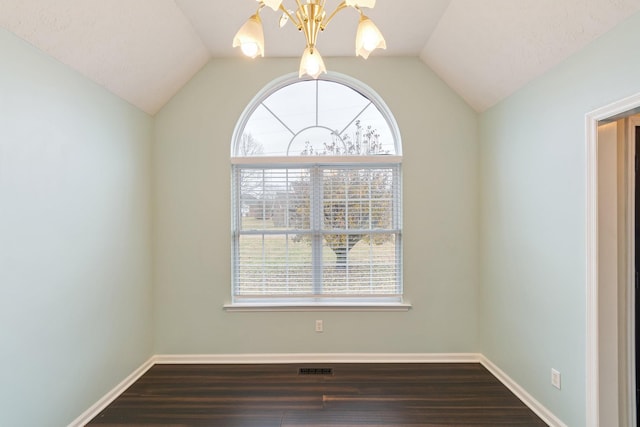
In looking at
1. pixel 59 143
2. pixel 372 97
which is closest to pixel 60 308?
pixel 59 143

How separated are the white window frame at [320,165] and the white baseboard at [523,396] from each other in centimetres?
84

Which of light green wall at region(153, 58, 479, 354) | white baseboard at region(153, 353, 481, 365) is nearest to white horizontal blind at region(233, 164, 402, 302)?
light green wall at region(153, 58, 479, 354)

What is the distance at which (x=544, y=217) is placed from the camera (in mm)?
2154

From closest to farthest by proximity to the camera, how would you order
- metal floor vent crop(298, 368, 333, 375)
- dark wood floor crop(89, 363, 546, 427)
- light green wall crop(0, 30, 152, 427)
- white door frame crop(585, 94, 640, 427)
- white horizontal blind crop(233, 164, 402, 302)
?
light green wall crop(0, 30, 152, 427), white door frame crop(585, 94, 640, 427), dark wood floor crop(89, 363, 546, 427), metal floor vent crop(298, 368, 333, 375), white horizontal blind crop(233, 164, 402, 302)

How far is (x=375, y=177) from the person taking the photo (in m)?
3.03

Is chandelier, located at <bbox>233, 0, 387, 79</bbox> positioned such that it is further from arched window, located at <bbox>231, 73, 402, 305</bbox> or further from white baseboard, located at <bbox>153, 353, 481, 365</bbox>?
white baseboard, located at <bbox>153, 353, 481, 365</bbox>

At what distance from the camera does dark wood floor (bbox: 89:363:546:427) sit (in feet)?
7.10

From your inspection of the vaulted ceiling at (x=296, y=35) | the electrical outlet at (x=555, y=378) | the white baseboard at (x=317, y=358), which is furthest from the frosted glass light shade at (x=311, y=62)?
the white baseboard at (x=317, y=358)

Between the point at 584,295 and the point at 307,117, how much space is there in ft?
8.25

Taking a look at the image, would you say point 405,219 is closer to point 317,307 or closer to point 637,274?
point 317,307

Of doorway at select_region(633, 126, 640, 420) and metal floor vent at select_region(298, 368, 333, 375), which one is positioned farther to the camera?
metal floor vent at select_region(298, 368, 333, 375)

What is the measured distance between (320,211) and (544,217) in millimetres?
1764

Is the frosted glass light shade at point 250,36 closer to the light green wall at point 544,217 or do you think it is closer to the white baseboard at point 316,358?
the light green wall at point 544,217

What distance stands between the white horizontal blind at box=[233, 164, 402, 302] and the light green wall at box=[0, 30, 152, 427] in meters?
0.92
